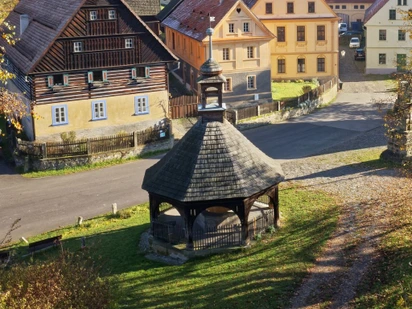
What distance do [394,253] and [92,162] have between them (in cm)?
2294

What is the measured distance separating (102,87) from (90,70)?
1.37m

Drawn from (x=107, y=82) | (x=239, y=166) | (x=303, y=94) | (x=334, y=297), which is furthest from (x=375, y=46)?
(x=334, y=297)

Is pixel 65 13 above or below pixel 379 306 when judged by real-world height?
above

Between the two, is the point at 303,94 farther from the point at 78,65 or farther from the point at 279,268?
the point at 279,268

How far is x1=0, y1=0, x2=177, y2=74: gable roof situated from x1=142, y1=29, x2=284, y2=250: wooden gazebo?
58.7 ft

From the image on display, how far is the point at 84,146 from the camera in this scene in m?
42.2

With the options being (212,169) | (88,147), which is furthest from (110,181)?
(212,169)

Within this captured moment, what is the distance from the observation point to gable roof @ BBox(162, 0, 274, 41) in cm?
5303

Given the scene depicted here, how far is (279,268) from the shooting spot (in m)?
23.7

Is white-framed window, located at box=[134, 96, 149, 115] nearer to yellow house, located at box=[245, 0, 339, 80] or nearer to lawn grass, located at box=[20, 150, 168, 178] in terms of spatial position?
lawn grass, located at box=[20, 150, 168, 178]

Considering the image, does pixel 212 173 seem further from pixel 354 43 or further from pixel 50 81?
pixel 354 43

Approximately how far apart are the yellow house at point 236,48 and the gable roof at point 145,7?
40.2 ft

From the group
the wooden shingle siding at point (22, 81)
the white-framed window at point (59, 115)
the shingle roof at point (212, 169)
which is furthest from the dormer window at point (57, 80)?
the shingle roof at point (212, 169)

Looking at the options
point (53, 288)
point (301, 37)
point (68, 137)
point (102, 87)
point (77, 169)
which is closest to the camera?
point (53, 288)
